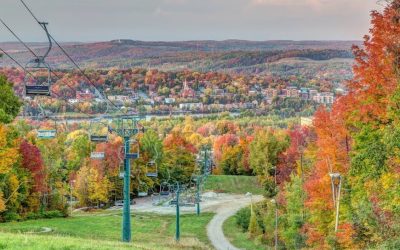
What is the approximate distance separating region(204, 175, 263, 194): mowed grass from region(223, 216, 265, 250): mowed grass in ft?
89.7

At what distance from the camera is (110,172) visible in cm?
8088

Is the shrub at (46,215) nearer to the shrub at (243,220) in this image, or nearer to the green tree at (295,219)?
the shrub at (243,220)

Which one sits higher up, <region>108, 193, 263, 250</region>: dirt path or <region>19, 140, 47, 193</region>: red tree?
<region>19, 140, 47, 193</region>: red tree

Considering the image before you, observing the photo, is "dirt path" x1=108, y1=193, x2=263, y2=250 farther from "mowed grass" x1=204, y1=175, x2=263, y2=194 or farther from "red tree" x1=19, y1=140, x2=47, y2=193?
"red tree" x1=19, y1=140, x2=47, y2=193

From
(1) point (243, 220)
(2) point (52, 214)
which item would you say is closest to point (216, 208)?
(1) point (243, 220)

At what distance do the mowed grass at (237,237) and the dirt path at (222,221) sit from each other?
1.75 ft

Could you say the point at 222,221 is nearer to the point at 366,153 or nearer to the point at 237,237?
the point at 237,237

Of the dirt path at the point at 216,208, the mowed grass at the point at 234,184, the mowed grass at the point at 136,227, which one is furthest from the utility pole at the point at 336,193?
the mowed grass at the point at 234,184

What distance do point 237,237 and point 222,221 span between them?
1151 centimetres

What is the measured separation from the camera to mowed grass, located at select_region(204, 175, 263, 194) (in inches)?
3955

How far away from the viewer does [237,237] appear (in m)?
59.3

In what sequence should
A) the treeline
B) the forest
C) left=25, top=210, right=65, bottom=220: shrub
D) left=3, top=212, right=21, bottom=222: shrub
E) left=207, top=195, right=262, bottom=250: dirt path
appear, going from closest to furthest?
the treeline
the forest
left=207, top=195, right=262, bottom=250: dirt path
left=3, top=212, right=21, bottom=222: shrub
left=25, top=210, right=65, bottom=220: shrub

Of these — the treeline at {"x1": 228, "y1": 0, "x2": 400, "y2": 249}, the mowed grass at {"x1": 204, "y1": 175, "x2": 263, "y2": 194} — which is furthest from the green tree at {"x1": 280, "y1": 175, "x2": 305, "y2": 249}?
the mowed grass at {"x1": 204, "y1": 175, "x2": 263, "y2": 194}

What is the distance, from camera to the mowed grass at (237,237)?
175ft
